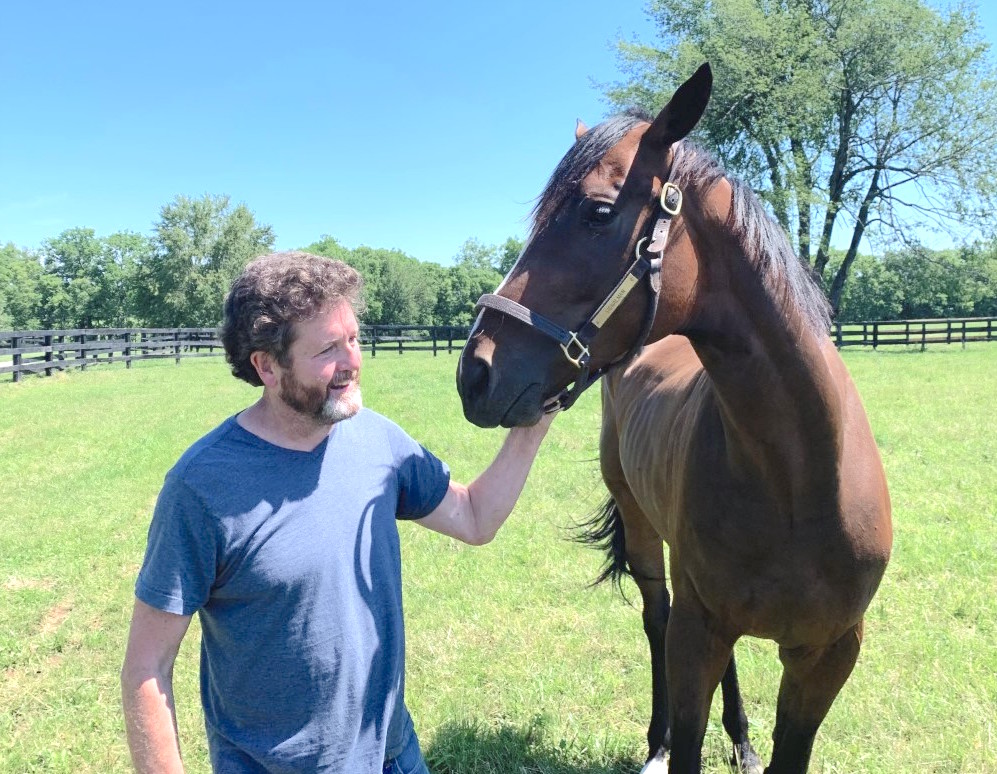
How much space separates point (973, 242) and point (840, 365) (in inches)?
1111

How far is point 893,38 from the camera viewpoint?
912 inches

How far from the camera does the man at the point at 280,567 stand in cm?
138

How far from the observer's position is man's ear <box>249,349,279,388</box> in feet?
5.09

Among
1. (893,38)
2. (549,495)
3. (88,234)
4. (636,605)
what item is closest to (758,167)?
(893,38)

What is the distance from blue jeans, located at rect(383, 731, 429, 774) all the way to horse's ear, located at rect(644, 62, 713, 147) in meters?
1.78

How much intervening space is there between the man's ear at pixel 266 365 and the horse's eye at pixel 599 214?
33.5 inches

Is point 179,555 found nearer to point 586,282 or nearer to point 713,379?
point 586,282

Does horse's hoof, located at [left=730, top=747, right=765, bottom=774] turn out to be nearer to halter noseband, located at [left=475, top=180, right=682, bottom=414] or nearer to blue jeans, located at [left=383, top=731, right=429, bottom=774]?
blue jeans, located at [left=383, top=731, right=429, bottom=774]

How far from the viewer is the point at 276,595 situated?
4.81 ft

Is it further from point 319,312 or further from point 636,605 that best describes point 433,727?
point 319,312

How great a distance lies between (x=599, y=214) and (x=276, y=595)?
1190 millimetres

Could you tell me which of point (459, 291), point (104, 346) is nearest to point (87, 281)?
point (459, 291)

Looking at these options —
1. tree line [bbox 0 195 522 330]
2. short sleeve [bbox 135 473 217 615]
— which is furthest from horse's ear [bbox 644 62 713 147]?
tree line [bbox 0 195 522 330]

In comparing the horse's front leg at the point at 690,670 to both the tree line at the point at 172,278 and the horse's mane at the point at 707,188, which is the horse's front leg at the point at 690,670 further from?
the tree line at the point at 172,278
